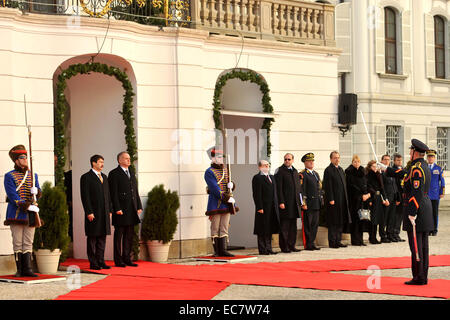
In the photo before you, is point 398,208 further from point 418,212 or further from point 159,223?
point 418,212

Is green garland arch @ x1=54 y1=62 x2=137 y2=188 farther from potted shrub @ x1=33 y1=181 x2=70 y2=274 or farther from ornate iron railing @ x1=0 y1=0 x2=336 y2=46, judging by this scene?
ornate iron railing @ x1=0 y1=0 x2=336 y2=46

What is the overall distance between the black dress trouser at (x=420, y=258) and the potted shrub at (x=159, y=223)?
4839mm

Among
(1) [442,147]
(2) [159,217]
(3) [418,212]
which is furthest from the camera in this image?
(1) [442,147]

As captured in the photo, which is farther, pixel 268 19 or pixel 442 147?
pixel 442 147

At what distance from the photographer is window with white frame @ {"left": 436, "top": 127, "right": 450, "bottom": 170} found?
3166 cm

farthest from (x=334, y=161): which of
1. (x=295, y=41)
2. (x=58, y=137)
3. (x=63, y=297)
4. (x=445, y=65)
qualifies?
(x=445, y=65)

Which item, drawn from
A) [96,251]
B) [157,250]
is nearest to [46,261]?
[96,251]

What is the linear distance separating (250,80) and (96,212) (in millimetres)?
4446

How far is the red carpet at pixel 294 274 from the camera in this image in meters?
11.0

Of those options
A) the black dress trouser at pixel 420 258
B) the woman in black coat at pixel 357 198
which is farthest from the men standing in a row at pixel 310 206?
the black dress trouser at pixel 420 258

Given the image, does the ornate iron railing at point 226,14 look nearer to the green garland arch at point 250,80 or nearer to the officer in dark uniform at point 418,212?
the green garland arch at point 250,80

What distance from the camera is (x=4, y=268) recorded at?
13430 millimetres

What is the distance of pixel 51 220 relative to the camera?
1355 centimetres
